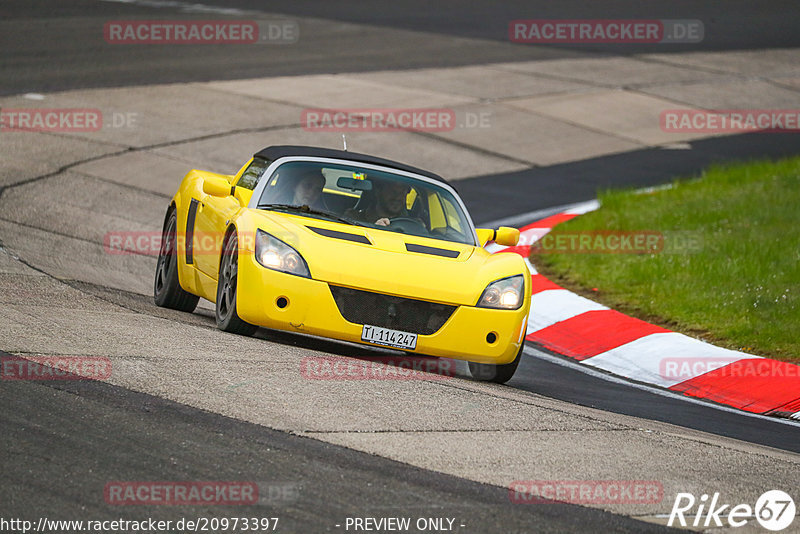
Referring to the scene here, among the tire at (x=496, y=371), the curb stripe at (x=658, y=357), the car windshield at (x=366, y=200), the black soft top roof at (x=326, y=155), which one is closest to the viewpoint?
the tire at (x=496, y=371)

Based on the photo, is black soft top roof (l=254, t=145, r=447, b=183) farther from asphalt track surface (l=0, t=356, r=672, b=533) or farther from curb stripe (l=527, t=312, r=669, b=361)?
asphalt track surface (l=0, t=356, r=672, b=533)

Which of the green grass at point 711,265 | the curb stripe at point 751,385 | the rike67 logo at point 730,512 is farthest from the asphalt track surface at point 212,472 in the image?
the green grass at point 711,265

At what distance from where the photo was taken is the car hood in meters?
7.85

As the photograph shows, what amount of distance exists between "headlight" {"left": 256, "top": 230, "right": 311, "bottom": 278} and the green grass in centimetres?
412

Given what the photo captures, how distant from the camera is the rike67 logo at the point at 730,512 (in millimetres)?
5340

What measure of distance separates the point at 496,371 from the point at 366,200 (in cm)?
162

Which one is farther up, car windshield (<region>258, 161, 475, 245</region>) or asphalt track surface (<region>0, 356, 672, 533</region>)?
car windshield (<region>258, 161, 475, 245</region>)

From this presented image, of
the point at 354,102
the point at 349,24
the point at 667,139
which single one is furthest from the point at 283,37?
the point at 667,139

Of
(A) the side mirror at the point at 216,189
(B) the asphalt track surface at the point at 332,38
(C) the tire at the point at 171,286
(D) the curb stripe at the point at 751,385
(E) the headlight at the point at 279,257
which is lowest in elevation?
(D) the curb stripe at the point at 751,385

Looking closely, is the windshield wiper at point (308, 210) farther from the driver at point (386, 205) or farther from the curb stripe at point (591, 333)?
the curb stripe at point (591, 333)

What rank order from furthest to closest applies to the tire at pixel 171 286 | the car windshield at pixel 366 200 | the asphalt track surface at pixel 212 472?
the tire at pixel 171 286
the car windshield at pixel 366 200
the asphalt track surface at pixel 212 472

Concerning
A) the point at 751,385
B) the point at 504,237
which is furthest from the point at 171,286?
the point at 751,385

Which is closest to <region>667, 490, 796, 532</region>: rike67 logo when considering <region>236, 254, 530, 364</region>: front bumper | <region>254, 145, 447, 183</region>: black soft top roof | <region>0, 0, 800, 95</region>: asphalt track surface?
<region>236, 254, 530, 364</region>: front bumper

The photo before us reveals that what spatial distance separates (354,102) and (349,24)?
860 cm
